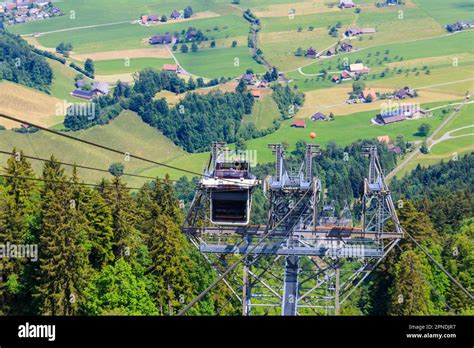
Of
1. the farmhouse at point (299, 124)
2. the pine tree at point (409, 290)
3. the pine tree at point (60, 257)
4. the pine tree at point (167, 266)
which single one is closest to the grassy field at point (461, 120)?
the farmhouse at point (299, 124)

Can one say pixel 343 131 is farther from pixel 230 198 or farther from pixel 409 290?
pixel 230 198

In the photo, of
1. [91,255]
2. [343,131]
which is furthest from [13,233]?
[343,131]

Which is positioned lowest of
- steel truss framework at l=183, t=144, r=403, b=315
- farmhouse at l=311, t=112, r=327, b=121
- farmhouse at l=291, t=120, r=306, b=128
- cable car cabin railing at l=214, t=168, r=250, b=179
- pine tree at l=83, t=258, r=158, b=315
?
pine tree at l=83, t=258, r=158, b=315

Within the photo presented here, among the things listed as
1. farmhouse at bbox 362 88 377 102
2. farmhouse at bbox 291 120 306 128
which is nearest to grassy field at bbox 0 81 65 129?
farmhouse at bbox 291 120 306 128

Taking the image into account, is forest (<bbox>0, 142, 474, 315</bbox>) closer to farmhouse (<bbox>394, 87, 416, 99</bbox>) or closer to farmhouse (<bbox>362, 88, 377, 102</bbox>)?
farmhouse (<bbox>362, 88, 377, 102</bbox>)

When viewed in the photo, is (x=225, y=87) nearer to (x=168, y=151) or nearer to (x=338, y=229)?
(x=168, y=151)

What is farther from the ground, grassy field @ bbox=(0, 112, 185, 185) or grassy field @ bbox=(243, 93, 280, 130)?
grassy field @ bbox=(243, 93, 280, 130)
